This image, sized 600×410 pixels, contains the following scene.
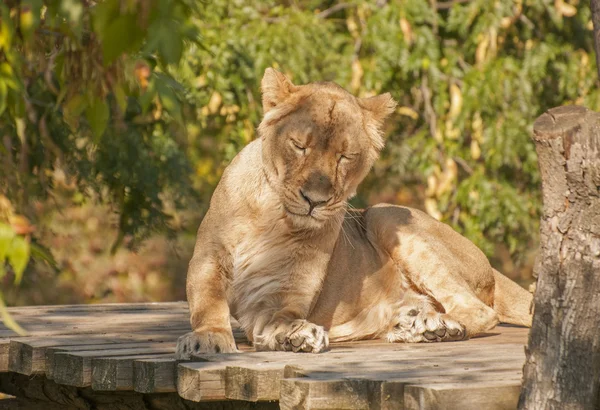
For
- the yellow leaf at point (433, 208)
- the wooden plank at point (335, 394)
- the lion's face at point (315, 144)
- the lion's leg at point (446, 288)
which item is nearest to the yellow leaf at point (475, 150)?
the yellow leaf at point (433, 208)

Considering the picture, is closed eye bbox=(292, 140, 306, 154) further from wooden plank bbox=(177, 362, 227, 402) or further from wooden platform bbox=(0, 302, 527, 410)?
wooden plank bbox=(177, 362, 227, 402)

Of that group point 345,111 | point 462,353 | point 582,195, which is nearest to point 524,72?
point 345,111

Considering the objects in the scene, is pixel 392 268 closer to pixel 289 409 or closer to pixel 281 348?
pixel 281 348

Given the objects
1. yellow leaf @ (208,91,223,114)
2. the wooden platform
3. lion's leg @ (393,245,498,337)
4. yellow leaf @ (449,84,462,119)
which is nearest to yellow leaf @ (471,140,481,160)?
yellow leaf @ (449,84,462,119)

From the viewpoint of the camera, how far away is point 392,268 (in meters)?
5.14

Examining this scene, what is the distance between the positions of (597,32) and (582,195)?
1.17 metres

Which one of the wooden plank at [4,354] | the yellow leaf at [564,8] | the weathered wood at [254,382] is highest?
the yellow leaf at [564,8]

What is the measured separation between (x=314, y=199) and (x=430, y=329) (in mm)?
742

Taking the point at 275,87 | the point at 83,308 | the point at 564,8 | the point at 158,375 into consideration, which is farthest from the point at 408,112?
the point at 158,375

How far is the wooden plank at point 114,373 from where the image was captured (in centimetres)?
388

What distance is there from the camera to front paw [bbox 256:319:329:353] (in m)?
4.14

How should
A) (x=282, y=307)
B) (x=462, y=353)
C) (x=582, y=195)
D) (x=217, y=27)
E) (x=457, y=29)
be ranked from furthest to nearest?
(x=457, y=29) → (x=217, y=27) → (x=282, y=307) → (x=462, y=353) → (x=582, y=195)

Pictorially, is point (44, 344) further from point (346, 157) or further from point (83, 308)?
point (83, 308)

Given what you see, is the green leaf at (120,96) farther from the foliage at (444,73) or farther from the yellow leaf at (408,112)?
the yellow leaf at (408,112)
